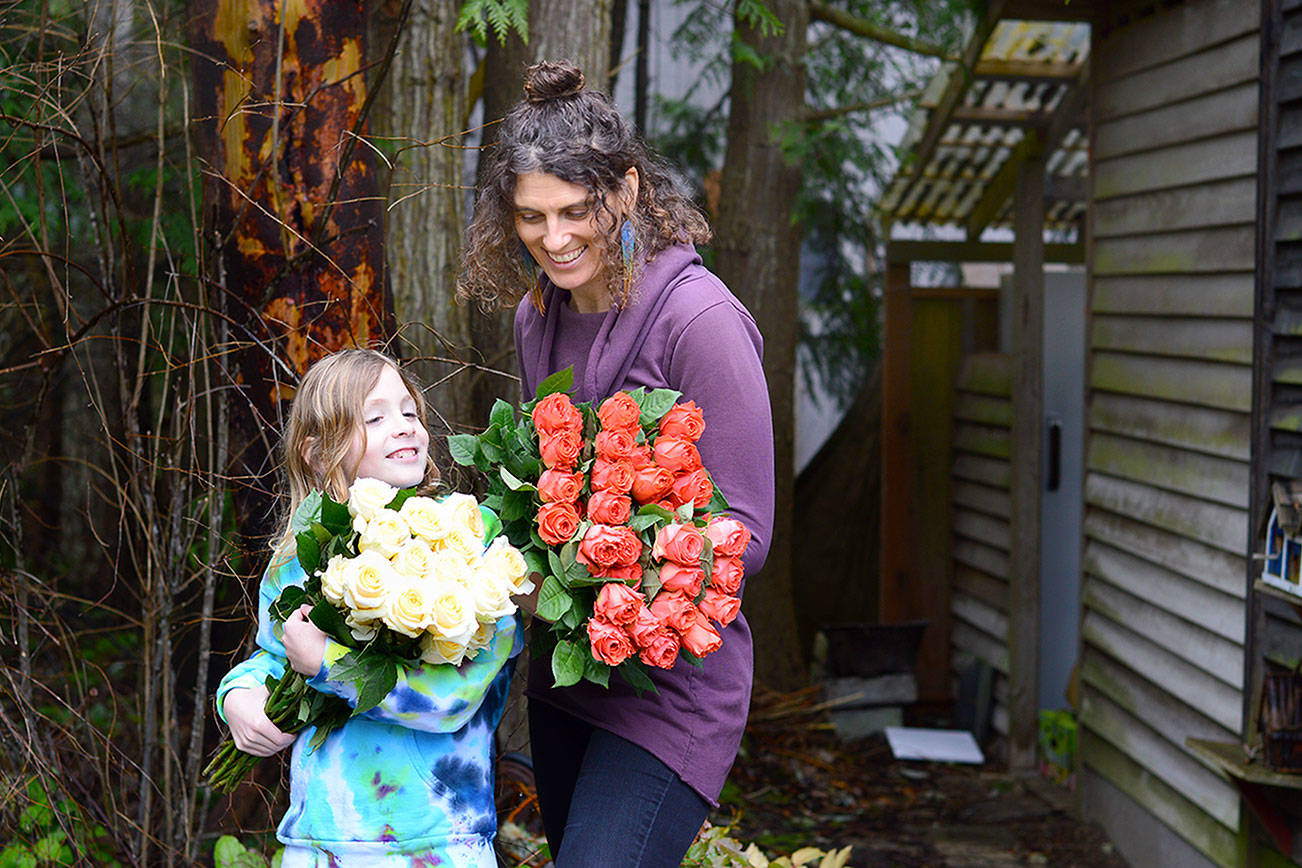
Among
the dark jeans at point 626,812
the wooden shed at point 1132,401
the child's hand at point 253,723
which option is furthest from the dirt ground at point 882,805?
the child's hand at point 253,723

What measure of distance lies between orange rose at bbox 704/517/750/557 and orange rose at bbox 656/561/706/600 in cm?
6

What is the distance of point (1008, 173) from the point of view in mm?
7035

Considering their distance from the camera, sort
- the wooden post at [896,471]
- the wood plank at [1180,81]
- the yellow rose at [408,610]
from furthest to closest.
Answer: the wooden post at [896,471] < the wood plank at [1180,81] < the yellow rose at [408,610]

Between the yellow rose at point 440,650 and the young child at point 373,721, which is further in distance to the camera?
the young child at point 373,721

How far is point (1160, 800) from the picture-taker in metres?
4.89

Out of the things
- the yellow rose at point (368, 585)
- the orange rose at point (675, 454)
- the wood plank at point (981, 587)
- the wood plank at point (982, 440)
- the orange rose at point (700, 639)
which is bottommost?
the wood plank at point (981, 587)

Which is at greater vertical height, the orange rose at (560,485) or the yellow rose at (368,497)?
the orange rose at (560,485)

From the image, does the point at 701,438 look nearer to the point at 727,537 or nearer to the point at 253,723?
the point at 727,537

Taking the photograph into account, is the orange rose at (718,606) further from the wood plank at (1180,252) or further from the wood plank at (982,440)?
the wood plank at (982,440)

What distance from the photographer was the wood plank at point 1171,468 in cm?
436

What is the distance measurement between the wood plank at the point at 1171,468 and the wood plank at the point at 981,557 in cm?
140

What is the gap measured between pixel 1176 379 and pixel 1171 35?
1.31m

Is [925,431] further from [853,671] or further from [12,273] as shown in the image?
[12,273]

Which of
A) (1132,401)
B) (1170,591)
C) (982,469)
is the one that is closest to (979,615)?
(982,469)
